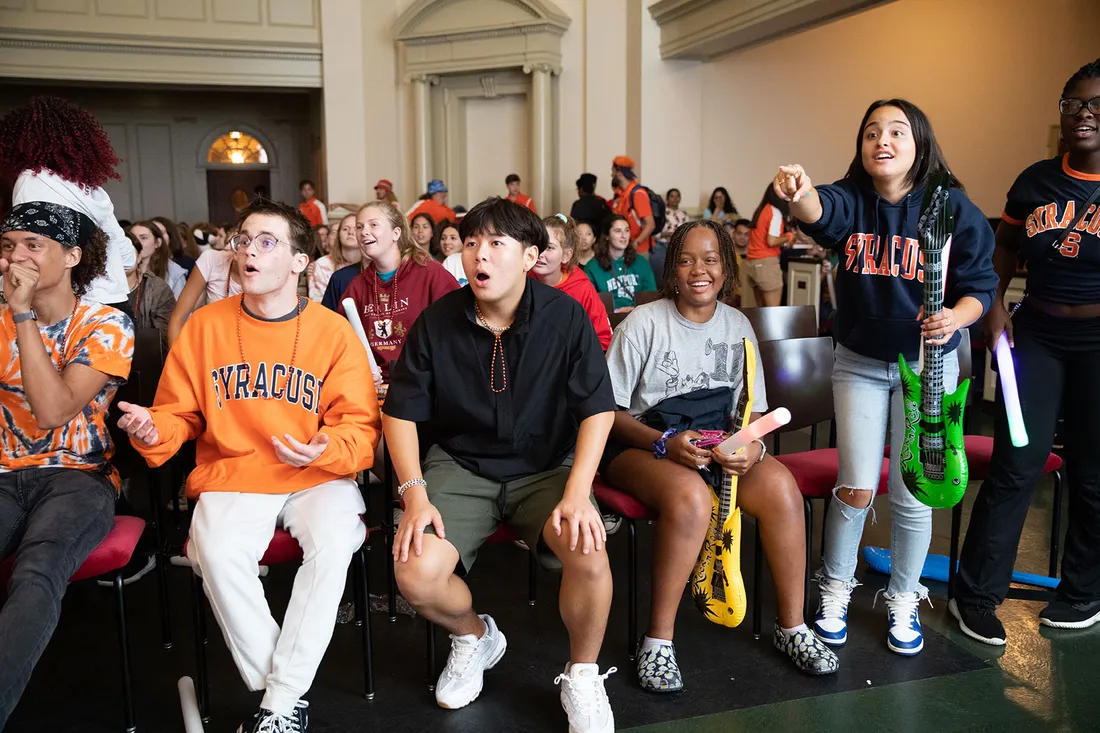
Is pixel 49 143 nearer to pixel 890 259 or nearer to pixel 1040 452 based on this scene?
pixel 890 259

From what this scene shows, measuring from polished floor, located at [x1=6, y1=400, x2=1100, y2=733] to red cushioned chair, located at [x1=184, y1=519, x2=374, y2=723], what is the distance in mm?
49

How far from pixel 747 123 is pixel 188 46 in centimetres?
708

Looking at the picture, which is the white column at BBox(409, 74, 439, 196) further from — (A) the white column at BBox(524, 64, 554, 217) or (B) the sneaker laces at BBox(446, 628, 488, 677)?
(B) the sneaker laces at BBox(446, 628, 488, 677)

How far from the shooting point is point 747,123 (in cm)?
1092

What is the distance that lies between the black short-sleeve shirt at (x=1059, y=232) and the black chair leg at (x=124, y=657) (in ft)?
8.25

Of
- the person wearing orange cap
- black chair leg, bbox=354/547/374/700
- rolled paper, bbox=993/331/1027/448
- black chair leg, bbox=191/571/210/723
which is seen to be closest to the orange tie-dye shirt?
black chair leg, bbox=191/571/210/723

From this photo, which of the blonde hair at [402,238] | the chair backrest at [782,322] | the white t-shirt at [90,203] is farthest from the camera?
the chair backrest at [782,322]

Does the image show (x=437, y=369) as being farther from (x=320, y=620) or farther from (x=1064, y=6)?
(x=1064, y=6)

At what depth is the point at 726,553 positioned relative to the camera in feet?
7.55

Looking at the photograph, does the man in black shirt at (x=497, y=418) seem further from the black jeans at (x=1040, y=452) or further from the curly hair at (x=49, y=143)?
the curly hair at (x=49, y=143)

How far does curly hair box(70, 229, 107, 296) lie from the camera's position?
2439mm

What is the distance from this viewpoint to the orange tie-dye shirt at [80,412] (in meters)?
2.25

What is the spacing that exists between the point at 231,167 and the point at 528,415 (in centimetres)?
1424

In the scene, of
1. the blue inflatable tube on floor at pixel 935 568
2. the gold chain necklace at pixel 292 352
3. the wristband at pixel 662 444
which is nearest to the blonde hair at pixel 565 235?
the wristband at pixel 662 444
